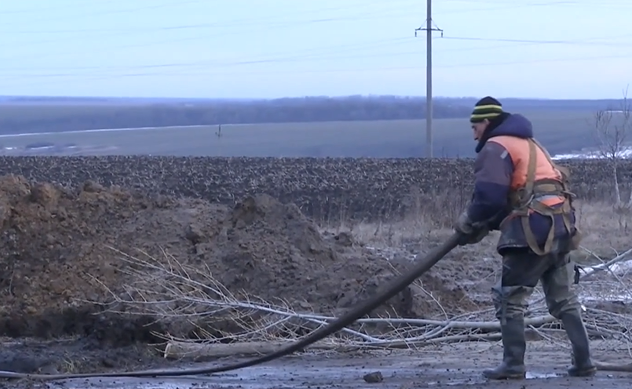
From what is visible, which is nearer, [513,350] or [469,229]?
[469,229]

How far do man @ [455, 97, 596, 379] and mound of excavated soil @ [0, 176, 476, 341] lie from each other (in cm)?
252

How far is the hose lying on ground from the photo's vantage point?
244 inches

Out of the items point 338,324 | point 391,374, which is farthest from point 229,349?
point 338,324

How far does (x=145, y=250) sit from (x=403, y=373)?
400cm

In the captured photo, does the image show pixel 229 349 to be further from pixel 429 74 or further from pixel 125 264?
pixel 429 74

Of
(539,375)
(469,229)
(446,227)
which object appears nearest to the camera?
(469,229)

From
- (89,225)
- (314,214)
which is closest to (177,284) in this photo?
(89,225)

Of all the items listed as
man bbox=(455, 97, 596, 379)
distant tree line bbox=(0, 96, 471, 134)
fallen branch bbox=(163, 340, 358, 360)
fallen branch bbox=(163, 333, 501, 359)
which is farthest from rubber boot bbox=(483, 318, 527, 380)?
distant tree line bbox=(0, 96, 471, 134)

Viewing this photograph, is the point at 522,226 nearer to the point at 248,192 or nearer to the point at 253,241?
the point at 253,241

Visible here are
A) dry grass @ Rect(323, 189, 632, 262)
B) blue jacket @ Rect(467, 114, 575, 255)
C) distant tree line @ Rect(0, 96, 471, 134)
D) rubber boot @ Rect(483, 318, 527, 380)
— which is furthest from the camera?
distant tree line @ Rect(0, 96, 471, 134)

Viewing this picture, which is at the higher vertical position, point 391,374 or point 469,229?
point 469,229

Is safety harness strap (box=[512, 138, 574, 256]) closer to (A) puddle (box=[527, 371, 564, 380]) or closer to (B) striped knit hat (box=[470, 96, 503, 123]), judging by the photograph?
(B) striped knit hat (box=[470, 96, 503, 123])

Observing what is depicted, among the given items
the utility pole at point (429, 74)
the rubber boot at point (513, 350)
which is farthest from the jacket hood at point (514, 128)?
the utility pole at point (429, 74)

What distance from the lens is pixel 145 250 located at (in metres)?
10.4
